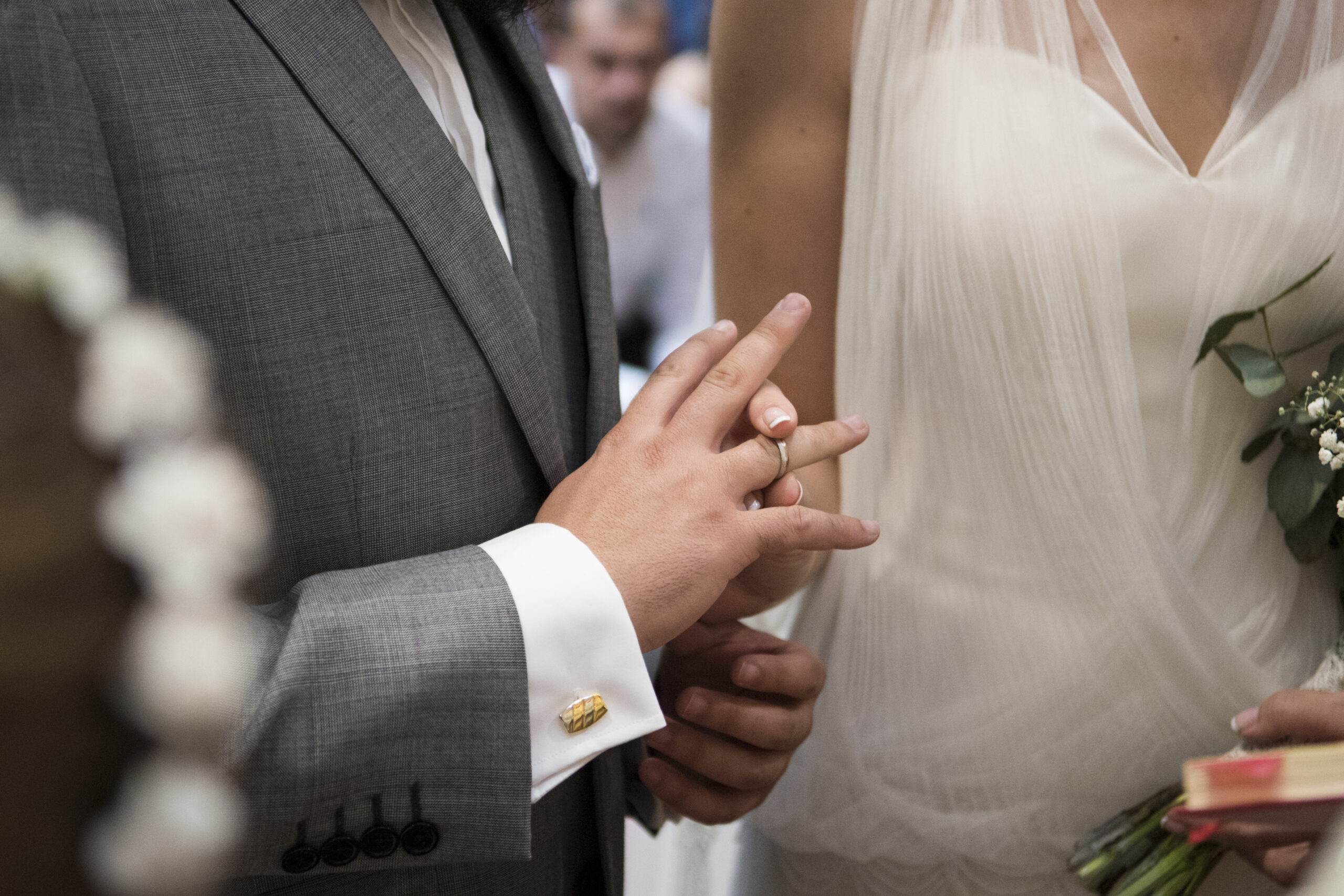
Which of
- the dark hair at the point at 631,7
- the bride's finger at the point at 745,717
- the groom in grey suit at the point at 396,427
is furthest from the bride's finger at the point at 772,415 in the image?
the dark hair at the point at 631,7

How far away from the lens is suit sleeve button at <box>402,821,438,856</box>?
2.17ft

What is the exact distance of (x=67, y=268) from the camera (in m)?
0.53

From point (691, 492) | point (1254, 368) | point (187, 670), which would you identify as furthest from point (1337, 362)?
point (187, 670)

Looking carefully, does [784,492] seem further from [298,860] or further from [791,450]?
[298,860]

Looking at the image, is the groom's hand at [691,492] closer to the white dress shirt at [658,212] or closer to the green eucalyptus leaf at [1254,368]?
the green eucalyptus leaf at [1254,368]

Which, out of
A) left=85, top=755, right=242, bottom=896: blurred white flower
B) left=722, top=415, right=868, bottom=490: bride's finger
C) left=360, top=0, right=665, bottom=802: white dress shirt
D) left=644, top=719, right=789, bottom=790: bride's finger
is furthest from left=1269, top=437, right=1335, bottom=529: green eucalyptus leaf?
left=85, top=755, right=242, bottom=896: blurred white flower

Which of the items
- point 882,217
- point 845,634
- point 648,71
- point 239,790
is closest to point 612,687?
point 239,790

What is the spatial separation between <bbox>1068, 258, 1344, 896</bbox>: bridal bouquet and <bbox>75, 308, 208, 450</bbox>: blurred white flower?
894mm

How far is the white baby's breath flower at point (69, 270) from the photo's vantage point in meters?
0.50

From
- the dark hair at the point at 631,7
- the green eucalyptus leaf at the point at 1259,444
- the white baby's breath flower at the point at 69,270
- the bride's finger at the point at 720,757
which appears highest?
the dark hair at the point at 631,7

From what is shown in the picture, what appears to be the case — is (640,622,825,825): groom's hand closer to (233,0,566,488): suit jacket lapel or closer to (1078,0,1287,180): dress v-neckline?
(233,0,566,488): suit jacket lapel

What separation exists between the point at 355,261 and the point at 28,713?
1.12 feet

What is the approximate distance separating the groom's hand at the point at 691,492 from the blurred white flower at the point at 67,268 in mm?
323

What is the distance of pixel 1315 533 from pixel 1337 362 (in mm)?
175
